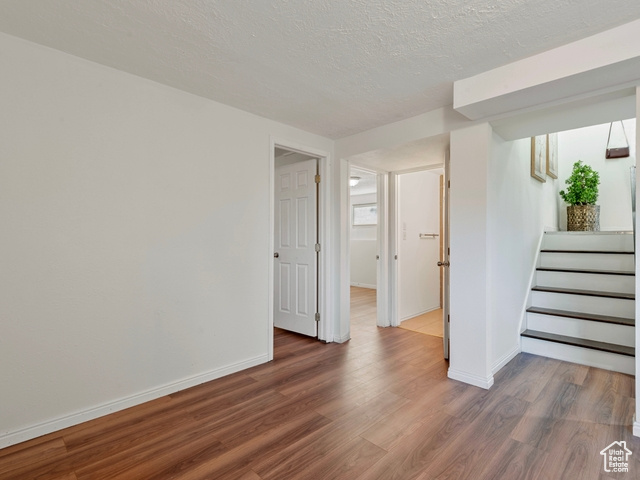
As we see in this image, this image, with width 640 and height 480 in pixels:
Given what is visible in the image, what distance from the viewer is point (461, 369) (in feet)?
8.34

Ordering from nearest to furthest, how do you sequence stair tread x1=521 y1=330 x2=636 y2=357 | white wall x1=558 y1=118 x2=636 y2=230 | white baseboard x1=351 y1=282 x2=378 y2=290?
1. stair tread x1=521 y1=330 x2=636 y2=357
2. white wall x1=558 y1=118 x2=636 y2=230
3. white baseboard x1=351 y1=282 x2=378 y2=290

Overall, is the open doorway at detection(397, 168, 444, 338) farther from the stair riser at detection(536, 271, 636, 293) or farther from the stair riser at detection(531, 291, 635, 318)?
the stair riser at detection(536, 271, 636, 293)

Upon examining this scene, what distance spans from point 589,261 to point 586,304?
0.63 m

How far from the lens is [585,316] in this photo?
3000 mm

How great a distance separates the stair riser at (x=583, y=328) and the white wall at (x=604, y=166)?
97.6 inches

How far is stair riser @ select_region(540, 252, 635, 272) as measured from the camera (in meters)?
3.29

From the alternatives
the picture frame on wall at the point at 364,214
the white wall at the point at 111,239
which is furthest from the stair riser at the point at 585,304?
the picture frame on wall at the point at 364,214

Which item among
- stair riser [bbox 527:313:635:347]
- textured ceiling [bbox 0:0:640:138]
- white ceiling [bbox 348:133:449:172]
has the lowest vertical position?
stair riser [bbox 527:313:635:347]

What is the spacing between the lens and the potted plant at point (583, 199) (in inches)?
168

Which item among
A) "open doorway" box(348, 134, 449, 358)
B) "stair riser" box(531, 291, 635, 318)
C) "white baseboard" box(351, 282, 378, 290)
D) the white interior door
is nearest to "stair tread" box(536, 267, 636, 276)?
"stair riser" box(531, 291, 635, 318)

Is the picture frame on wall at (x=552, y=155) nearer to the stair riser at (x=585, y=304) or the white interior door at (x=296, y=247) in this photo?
the stair riser at (x=585, y=304)

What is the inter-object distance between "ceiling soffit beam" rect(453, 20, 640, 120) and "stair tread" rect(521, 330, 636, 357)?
2128mm

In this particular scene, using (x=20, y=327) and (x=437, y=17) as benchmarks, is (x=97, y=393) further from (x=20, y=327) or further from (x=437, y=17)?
(x=437, y=17)

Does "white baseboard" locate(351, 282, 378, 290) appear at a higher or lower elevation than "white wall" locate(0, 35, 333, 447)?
lower
